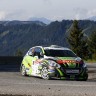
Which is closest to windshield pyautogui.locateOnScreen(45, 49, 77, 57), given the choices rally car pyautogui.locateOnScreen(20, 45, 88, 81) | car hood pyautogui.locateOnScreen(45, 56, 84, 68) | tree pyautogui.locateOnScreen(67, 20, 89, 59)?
rally car pyautogui.locateOnScreen(20, 45, 88, 81)

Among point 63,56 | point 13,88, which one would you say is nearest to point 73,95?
point 13,88

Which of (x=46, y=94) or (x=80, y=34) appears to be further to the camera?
(x=80, y=34)

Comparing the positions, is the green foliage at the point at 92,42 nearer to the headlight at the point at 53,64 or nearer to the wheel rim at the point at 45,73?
the wheel rim at the point at 45,73

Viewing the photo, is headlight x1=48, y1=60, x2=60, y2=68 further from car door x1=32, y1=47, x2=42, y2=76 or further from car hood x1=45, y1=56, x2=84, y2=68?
car door x1=32, y1=47, x2=42, y2=76

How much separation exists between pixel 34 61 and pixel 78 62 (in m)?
2.60

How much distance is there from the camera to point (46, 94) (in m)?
12.5

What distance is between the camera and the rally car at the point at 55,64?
61.3 feet

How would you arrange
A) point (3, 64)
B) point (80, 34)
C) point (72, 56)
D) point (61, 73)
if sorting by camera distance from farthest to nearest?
point (80, 34) < point (3, 64) < point (72, 56) < point (61, 73)

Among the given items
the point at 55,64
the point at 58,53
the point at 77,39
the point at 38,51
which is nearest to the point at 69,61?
the point at 55,64

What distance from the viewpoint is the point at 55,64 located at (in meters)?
18.8

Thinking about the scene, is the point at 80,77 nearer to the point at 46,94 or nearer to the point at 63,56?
the point at 63,56

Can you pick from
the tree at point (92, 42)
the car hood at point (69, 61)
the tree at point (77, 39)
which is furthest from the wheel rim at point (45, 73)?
the tree at point (92, 42)

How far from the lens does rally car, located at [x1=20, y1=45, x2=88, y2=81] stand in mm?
18672

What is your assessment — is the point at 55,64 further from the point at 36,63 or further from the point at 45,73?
the point at 36,63
